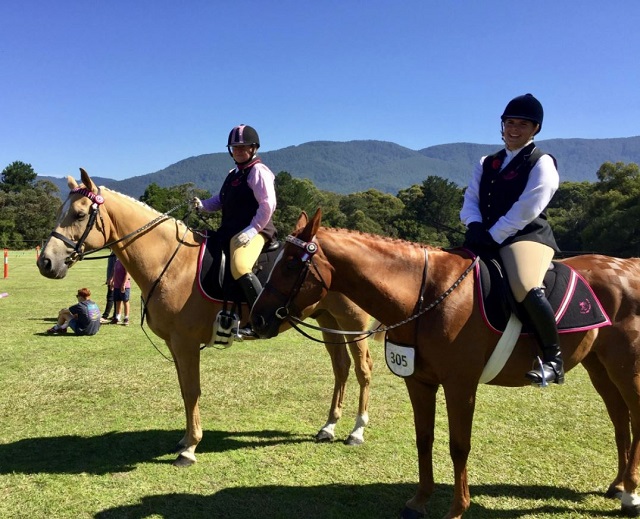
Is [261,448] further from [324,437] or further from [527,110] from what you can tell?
[527,110]

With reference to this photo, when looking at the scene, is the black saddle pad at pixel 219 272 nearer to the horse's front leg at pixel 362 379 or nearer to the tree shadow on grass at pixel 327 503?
the horse's front leg at pixel 362 379

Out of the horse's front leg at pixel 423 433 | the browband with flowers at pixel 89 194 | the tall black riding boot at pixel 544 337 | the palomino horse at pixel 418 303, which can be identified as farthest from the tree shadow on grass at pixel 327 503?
the browband with flowers at pixel 89 194

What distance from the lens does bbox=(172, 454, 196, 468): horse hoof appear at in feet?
14.9

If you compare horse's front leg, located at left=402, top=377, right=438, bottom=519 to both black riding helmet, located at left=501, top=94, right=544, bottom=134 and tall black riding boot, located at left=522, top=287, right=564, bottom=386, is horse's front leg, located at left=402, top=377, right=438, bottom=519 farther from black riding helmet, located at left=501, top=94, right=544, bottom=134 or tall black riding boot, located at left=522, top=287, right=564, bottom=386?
black riding helmet, located at left=501, top=94, right=544, bottom=134

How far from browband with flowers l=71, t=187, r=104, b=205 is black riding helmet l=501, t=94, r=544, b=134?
150 inches

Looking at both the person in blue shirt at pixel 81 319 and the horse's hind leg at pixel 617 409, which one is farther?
the person in blue shirt at pixel 81 319

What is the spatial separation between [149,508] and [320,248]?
265cm

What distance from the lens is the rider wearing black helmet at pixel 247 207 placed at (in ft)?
15.0

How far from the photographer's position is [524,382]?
3.55 meters

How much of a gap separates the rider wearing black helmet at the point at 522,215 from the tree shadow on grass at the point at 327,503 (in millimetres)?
1407

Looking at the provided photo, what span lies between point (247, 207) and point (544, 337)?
10.4ft

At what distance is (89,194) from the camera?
14.7ft

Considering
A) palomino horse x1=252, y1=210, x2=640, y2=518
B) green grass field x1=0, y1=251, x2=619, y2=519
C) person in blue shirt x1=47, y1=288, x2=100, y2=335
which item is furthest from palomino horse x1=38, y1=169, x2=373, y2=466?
person in blue shirt x1=47, y1=288, x2=100, y2=335

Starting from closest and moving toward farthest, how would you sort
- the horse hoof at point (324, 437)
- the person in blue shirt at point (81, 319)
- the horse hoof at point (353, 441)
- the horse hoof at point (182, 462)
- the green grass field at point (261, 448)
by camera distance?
the green grass field at point (261, 448), the horse hoof at point (182, 462), the horse hoof at point (353, 441), the horse hoof at point (324, 437), the person in blue shirt at point (81, 319)
